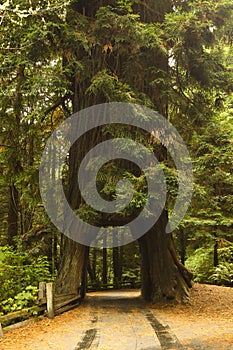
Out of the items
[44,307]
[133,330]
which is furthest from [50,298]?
[133,330]

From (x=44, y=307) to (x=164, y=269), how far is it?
501 cm

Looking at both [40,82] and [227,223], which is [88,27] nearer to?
[40,82]

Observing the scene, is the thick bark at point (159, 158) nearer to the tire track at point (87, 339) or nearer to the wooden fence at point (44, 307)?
the wooden fence at point (44, 307)

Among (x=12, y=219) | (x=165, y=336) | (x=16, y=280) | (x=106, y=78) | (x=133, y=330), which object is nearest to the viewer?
(x=165, y=336)

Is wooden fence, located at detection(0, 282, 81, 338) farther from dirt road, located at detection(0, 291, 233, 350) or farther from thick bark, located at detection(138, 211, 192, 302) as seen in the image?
thick bark, located at detection(138, 211, 192, 302)

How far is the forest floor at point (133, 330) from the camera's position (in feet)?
22.1

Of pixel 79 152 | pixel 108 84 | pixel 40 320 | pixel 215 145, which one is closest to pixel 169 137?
pixel 215 145

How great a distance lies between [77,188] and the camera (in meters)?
12.7

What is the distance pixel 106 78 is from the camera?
1058 centimetres

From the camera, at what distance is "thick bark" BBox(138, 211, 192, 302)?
1284cm

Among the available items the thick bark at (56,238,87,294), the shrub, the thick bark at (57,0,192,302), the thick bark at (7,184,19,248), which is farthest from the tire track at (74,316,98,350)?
the thick bark at (7,184,19,248)

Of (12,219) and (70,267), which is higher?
(12,219)

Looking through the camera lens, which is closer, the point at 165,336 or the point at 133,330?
the point at 165,336

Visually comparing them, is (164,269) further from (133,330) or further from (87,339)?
(87,339)
